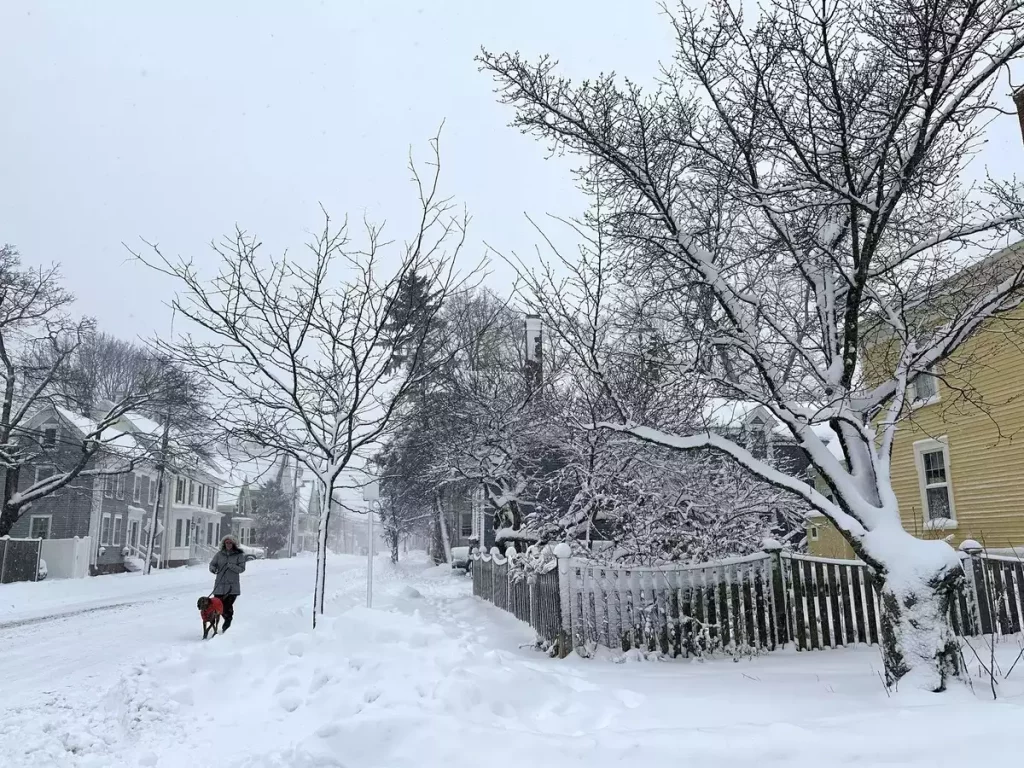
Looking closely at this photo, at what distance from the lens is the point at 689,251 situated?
6.74 meters

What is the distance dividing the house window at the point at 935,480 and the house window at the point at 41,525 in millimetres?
36919

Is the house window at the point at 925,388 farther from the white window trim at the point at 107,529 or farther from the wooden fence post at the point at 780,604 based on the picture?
the white window trim at the point at 107,529

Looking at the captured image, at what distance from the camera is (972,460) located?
16891 millimetres

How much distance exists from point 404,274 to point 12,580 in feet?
69.7

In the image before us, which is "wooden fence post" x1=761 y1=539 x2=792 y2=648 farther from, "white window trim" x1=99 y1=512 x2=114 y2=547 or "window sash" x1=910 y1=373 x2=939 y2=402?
"white window trim" x1=99 y1=512 x2=114 y2=547

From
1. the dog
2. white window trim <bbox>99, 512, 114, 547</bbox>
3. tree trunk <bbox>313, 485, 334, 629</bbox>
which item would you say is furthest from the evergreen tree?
the dog

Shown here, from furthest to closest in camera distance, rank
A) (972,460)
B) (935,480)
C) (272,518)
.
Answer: (272,518)
(935,480)
(972,460)

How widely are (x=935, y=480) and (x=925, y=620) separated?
50.0 ft

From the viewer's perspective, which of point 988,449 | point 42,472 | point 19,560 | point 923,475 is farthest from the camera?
point 42,472

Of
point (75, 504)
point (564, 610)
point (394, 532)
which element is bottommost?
point (564, 610)

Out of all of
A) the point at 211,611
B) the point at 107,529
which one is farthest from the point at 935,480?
the point at 107,529

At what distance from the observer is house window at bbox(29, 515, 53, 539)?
35062 mm

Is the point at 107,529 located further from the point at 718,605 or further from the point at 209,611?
the point at 718,605

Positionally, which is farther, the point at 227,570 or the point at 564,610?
the point at 227,570
